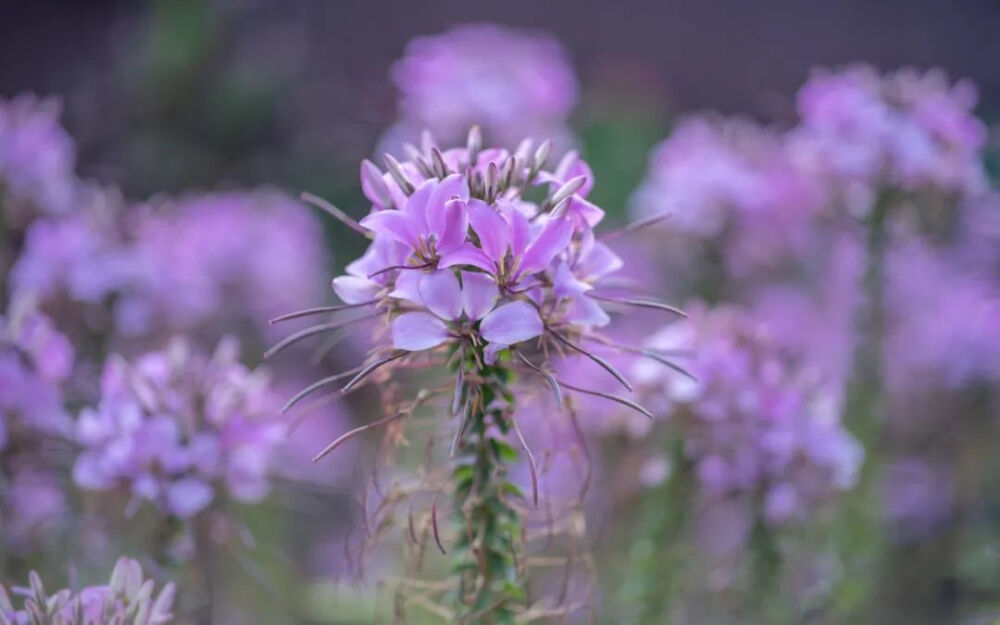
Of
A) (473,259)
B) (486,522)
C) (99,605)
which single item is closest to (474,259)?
(473,259)

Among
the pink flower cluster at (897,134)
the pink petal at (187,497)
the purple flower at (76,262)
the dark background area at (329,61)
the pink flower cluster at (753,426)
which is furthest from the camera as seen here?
the dark background area at (329,61)

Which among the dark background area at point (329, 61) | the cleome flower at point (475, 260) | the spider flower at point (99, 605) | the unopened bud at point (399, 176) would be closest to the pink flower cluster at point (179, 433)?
the spider flower at point (99, 605)

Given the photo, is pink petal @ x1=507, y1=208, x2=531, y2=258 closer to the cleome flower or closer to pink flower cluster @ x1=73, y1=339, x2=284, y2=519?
the cleome flower

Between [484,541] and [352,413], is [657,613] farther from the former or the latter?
[352,413]

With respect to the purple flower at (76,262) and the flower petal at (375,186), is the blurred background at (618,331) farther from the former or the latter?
the flower petal at (375,186)

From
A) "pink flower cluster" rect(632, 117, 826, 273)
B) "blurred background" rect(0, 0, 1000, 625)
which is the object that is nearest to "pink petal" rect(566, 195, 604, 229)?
"blurred background" rect(0, 0, 1000, 625)

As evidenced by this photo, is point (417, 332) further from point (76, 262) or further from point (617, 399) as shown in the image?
point (76, 262)

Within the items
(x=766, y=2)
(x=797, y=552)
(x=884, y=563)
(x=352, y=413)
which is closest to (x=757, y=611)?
(x=797, y=552)
